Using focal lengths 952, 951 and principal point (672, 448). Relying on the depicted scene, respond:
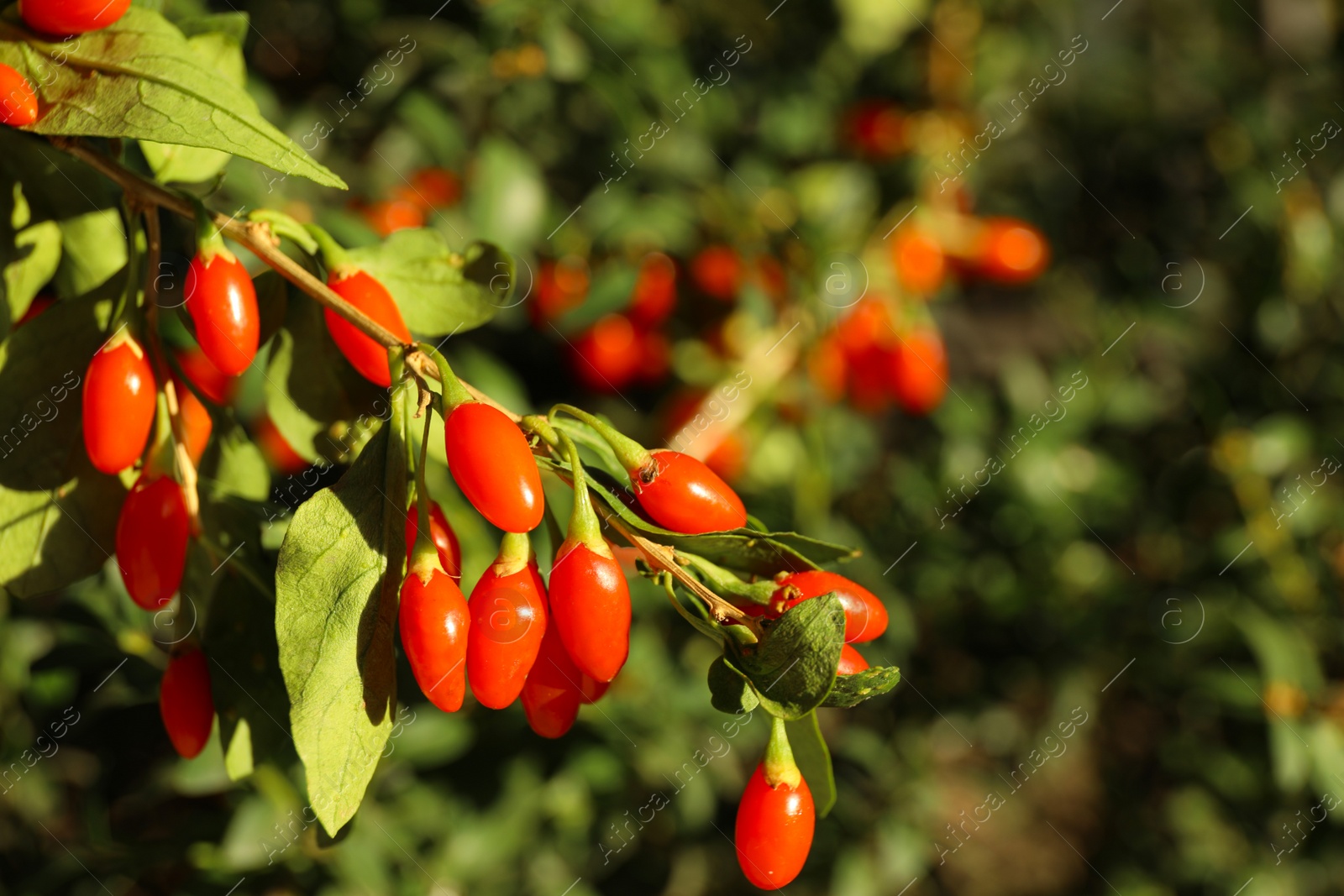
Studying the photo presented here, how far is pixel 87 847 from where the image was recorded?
4.92 ft

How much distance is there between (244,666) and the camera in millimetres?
929

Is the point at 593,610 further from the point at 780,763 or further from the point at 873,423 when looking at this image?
the point at 873,423

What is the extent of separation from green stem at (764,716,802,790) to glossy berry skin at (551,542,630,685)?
0.14 metres

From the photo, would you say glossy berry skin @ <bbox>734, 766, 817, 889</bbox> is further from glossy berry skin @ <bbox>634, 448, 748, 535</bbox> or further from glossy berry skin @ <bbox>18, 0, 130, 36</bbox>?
glossy berry skin @ <bbox>18, 0, 130, 36</bbox>

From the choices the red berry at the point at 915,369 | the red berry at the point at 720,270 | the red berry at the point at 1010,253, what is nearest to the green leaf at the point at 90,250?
the red berry at the point at 720,270

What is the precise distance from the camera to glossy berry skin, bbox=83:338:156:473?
0.78m

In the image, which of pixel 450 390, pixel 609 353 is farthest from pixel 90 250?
pixel 609 353

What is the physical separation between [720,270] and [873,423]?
0.97 m

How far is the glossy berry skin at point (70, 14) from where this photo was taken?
76cm

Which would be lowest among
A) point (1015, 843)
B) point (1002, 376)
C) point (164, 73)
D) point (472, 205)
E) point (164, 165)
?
point (1015, 843)

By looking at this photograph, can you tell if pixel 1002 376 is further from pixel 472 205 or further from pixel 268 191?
pixel 268 191

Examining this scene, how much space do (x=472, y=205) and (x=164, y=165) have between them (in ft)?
2.12

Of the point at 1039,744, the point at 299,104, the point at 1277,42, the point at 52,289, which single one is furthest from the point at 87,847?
the point at 1277,42

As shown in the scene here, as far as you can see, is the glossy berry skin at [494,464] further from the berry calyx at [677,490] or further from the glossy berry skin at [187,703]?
the glossy berry skin at [187,703]
